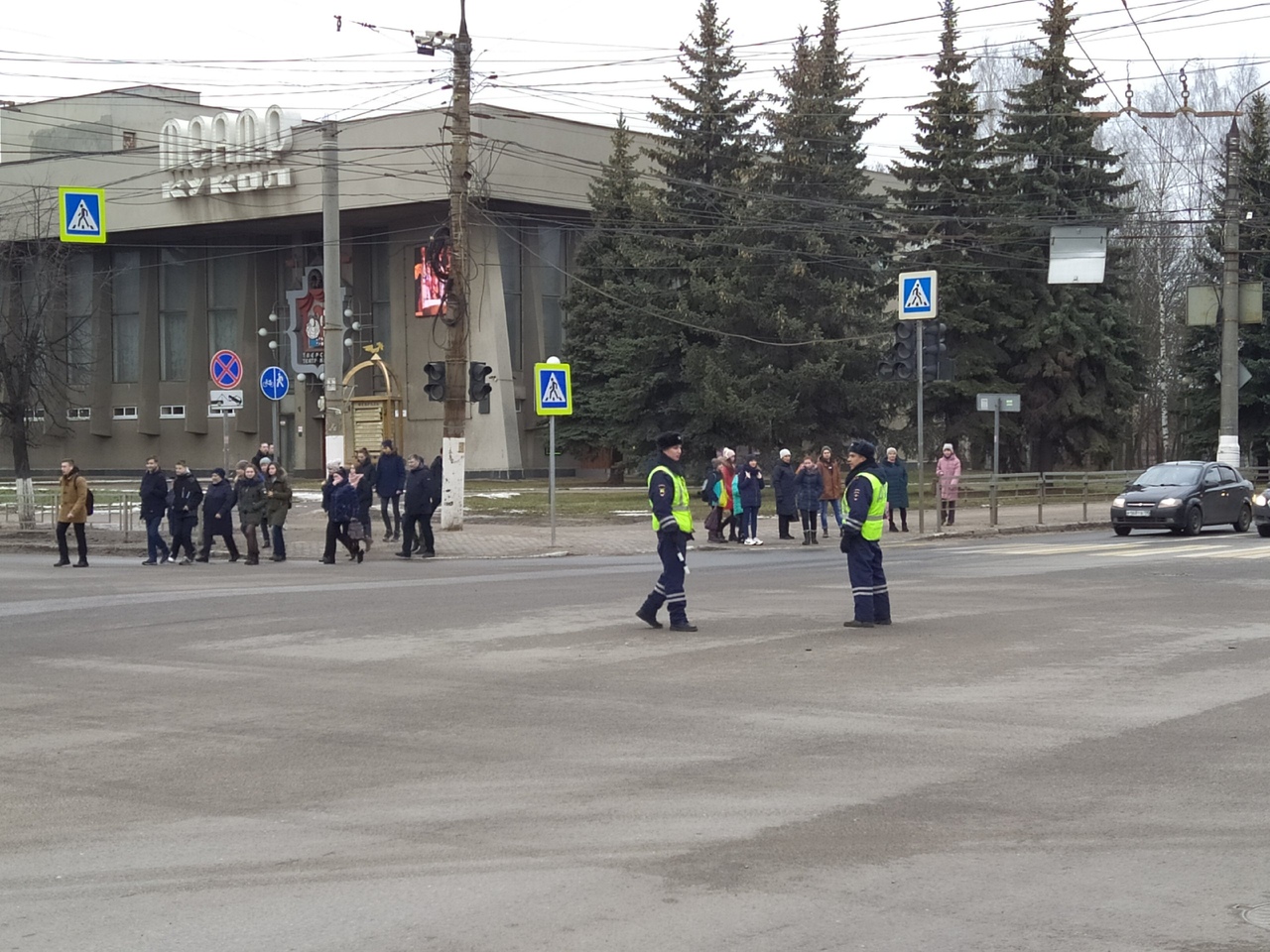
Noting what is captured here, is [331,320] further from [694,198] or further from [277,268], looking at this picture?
[277,268]

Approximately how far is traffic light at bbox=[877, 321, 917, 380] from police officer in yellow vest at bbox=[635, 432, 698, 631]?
16.4 meters

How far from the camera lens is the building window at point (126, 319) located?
65.5m

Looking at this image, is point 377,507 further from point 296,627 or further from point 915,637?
point 915,637

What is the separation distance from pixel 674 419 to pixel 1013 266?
1106 cm

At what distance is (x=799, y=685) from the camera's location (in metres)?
11.1

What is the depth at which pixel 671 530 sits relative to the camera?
14086 millimetres

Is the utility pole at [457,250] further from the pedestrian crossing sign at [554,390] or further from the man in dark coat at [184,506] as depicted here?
the man in dark coat at [184,506]

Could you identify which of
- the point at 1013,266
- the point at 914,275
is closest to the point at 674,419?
the point at 1013,266

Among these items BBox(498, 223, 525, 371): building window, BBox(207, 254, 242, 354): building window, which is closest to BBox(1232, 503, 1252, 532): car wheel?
BBox(498, 223, 525, 371): building window

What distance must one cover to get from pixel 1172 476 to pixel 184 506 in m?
18.9

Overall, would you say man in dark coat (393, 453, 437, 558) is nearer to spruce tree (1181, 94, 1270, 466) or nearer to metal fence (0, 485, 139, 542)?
metal fence (0, 485, 139, 542)

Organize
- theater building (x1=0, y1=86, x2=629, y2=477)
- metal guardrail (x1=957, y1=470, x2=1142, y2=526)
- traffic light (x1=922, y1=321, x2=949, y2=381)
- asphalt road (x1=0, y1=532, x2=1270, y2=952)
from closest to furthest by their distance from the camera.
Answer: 1. asphalt road (x1=0, y1=532, x2=1270, y2=952)
2. traffic light (x1=922, y1=321, x2=949, y2=381)
3. metal guardrail (x1=957, y1=470, x2=1142, y2=526)
4. theater building (x1=0, y1=86, x2=629, y2=477)

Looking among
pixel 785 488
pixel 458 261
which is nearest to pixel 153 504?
pixel 458 261

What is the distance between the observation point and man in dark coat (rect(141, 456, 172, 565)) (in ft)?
84.8
